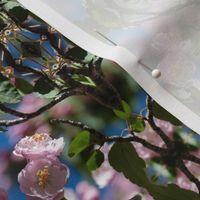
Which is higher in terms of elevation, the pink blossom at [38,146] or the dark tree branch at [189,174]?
the dark tree branch at [189,174]

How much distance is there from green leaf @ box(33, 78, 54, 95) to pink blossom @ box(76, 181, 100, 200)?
0.12 m

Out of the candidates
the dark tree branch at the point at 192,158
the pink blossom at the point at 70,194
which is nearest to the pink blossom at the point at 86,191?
the pink blossom at the point at 70,194

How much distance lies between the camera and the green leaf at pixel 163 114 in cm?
63

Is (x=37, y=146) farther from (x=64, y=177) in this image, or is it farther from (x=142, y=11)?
(x=142, y=11)

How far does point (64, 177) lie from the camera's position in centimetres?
61

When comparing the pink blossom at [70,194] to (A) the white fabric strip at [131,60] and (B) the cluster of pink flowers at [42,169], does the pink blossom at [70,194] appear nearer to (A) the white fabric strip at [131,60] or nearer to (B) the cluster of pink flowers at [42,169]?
(B) the cluster of pink flowers at [42,169]

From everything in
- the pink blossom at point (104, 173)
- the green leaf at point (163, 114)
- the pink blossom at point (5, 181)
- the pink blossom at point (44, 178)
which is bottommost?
the pink blossom at point (5, 181)

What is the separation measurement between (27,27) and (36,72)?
0.07 metres

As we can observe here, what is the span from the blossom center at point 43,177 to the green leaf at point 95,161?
49mm

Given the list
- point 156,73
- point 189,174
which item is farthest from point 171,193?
point 156,73

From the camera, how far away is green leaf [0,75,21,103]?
647 millimetres

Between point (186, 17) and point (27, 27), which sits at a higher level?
point (186, 17)

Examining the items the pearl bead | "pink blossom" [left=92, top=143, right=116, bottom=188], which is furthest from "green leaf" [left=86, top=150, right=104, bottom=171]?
the pearl bead

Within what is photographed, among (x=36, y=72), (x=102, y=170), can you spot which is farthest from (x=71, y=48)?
(x=102, y=170)
